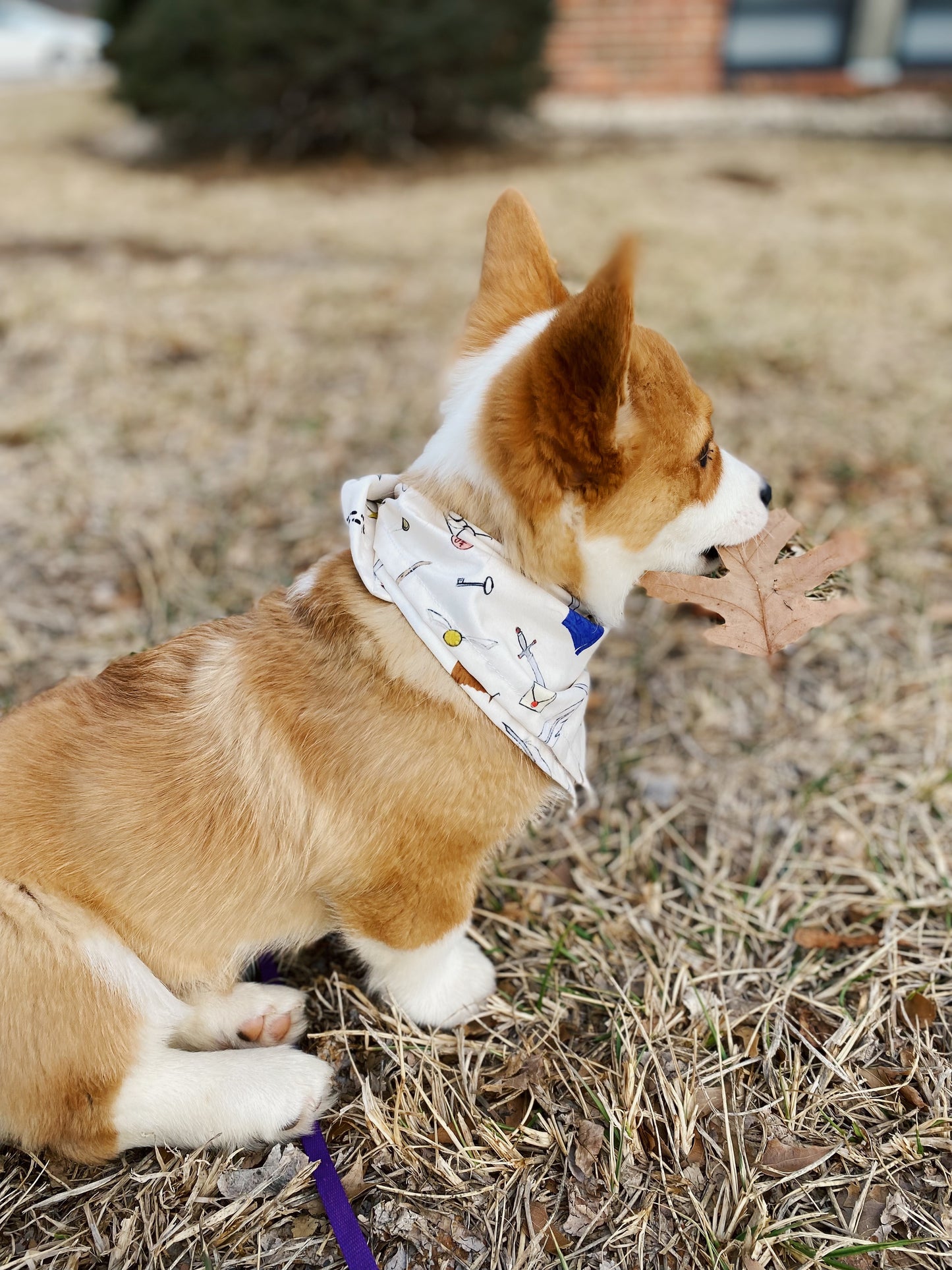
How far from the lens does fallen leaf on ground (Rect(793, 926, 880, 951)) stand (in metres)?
2.30

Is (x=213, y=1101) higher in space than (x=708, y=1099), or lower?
higher

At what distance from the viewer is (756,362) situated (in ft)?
16.8

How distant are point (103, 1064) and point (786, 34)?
13146 millimetres

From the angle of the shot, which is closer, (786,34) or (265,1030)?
(265,1030)

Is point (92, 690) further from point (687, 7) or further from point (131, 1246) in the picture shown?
point (687, 7)

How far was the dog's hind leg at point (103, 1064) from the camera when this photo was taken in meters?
1.69

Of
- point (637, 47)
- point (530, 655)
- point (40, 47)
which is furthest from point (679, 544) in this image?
point (40, 47)

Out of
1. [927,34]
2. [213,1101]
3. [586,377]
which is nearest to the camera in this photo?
[586,377]

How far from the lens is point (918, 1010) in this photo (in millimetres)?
2131

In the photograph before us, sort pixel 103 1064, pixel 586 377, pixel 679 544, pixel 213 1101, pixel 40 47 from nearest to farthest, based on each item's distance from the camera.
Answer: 1. pixel 586 377
2. pixel 103 1064
3. pixel 213 1101
4. pixel 679 544
5. pixel 40 47

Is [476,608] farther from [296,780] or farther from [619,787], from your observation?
[619,787]

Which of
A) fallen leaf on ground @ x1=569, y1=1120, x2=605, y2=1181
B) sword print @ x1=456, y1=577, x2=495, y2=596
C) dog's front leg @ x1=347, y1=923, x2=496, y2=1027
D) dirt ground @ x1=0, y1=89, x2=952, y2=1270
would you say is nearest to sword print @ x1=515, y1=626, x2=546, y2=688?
sword print @ x1=456, y1=577, x2=495, y2=596

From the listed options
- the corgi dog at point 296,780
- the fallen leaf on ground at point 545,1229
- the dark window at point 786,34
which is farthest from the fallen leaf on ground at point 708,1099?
the dark window at point 786,34

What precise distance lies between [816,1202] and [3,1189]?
5.31ft
